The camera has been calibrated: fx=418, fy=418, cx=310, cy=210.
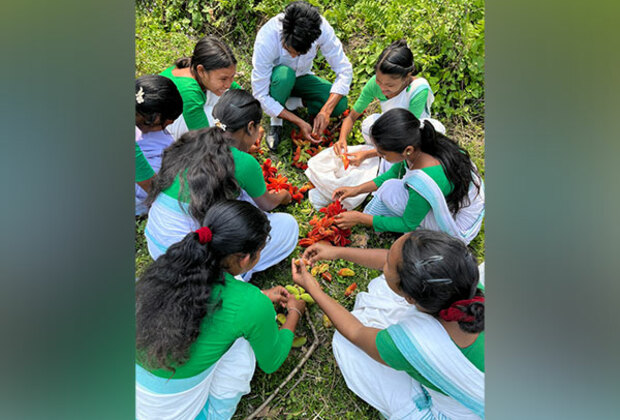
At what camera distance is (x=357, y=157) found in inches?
106

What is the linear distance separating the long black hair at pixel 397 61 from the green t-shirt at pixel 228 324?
1542mm

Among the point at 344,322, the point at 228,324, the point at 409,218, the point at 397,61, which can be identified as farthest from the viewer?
the point at 397,61

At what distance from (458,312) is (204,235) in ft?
3.40

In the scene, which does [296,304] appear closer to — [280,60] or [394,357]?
[394,357]

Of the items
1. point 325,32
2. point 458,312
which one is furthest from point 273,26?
point 458,312

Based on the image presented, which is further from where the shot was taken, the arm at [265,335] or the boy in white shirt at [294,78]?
the boy in white shirt at [294,78]

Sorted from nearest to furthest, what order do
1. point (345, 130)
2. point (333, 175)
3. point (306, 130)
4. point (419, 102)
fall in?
point (419, 102), point (333, 175), point (345, 130), point (306, 130)

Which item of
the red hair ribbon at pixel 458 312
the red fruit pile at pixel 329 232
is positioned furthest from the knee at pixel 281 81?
the red hair ribbon at pixel 458 312

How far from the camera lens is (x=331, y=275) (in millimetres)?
2494

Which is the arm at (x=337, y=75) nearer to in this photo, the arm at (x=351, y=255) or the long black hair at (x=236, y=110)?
the long black hair at (x=236, y=110)

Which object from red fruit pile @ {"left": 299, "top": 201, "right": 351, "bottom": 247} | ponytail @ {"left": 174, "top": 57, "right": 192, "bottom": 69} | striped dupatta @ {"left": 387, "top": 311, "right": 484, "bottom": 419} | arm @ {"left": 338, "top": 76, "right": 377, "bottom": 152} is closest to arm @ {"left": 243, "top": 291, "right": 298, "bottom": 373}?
striped dupatta @ {"left": 387, "top": 311, "right": 484, "bottom": 419}

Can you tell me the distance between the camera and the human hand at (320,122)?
9.34 feet
